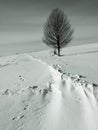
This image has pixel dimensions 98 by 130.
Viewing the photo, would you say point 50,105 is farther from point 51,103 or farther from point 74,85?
point 74,85

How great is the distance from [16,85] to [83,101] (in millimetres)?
2689

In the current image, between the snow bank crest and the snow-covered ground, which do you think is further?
the snow bank crest

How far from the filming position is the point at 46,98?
14.9 ft

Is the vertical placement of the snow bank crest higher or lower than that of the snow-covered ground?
higher

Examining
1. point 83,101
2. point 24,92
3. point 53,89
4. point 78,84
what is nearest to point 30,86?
point 24,92

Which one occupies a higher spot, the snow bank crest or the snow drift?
the snow bank crest

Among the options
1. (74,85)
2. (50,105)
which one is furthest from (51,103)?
(74,85)

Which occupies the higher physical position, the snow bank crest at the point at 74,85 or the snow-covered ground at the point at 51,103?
the snow bank crest at the point at 74,85

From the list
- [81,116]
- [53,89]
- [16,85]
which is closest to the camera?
[81,116]

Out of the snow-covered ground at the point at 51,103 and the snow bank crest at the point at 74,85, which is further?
the snow bank crest at the point at 74,85

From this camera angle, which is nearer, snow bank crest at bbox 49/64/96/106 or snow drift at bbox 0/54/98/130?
snow drift at bbox 0/54/98/130

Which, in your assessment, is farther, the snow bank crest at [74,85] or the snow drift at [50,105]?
the snow bank crest at [74,85]

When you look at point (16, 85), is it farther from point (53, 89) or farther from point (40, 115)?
point (40, 115)

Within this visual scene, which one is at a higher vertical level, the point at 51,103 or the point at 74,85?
the point at 74,85
